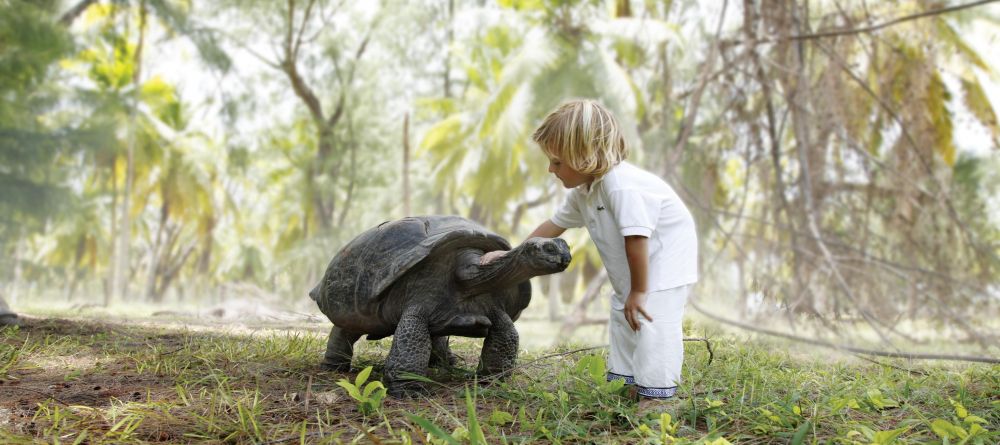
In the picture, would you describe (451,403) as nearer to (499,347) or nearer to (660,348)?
(499,347)

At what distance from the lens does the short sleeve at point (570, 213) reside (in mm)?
2979

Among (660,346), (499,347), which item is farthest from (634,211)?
(499,347)

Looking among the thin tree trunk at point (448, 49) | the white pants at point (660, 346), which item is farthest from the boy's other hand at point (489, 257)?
the thin tree trunk at point (448, 49)

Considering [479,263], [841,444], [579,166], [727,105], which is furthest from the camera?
[727,105]

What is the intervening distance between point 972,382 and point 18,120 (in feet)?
55.0

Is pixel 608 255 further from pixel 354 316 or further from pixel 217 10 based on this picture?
pixel 217 10

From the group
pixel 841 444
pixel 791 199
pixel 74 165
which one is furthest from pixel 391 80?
pixel 841 444

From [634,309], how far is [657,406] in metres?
Result: 0.35

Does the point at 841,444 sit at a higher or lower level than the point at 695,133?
lower

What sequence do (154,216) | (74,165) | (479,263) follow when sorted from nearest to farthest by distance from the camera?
(479,263) → (74,165) → (154,216)

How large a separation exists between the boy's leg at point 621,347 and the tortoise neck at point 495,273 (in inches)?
15.6

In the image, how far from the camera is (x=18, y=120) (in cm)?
1426

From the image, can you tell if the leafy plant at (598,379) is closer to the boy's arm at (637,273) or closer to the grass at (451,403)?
the grass at (451,403)

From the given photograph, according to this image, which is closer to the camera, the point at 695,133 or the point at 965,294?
the point at 965,294
